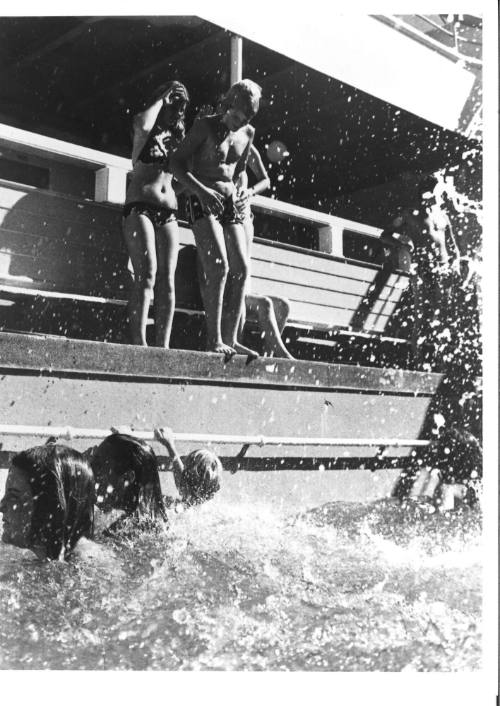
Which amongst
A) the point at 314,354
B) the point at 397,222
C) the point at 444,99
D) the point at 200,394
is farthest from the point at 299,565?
the point at 444,99

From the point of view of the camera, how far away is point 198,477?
390 centimetres

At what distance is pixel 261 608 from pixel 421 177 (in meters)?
4.96

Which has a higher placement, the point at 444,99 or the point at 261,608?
the point at 444,99

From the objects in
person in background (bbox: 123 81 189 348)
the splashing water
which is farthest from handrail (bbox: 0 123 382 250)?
the splashing water

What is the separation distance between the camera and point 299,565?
4.13 metres

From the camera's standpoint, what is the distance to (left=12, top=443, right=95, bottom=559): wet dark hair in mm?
3350

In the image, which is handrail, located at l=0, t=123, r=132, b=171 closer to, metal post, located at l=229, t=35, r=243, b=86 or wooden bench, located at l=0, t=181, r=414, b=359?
wooden bench, located at l=0, t=181, r=414, b=359

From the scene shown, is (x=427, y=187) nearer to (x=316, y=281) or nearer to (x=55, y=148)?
(x=316, y=281)

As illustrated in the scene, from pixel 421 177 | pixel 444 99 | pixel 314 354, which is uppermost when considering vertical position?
pixel 444 99

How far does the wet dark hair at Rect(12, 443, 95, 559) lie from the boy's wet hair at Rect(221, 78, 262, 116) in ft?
6.92

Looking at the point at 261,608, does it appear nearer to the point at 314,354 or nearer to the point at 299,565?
the point at 299,565

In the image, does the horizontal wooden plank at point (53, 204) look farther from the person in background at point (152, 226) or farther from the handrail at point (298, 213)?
the handrail at point (298, 213)

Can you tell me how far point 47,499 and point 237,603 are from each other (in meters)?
1.02

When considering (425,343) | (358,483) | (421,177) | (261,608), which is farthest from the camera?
(421,177)
